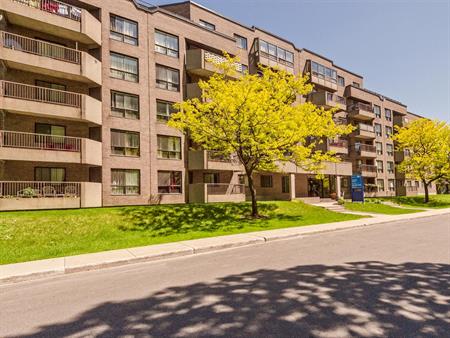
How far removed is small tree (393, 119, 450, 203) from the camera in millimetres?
39156

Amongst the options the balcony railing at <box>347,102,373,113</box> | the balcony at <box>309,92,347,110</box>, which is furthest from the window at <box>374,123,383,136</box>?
the balcony at <box>309,92,347,110</box>

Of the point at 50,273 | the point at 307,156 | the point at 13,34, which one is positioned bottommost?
the point at 50,273

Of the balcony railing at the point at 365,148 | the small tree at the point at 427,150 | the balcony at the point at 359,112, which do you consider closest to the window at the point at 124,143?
the balcony at the point at 359,112

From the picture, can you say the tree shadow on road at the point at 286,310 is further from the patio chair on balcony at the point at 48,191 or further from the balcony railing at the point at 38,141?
the balcony railing at the point at 38,141

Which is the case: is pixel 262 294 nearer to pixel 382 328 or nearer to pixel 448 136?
pixel 382 328

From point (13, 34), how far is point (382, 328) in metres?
23.1

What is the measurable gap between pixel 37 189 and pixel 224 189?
14310 mm

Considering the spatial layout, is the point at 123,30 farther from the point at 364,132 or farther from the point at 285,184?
the point at 364,132

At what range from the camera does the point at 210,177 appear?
2850 centimetres

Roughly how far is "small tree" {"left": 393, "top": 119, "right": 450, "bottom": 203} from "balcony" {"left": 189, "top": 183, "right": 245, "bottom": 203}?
25903 millimetres

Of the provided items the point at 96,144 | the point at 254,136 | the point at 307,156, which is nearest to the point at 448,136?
the point at 307,156

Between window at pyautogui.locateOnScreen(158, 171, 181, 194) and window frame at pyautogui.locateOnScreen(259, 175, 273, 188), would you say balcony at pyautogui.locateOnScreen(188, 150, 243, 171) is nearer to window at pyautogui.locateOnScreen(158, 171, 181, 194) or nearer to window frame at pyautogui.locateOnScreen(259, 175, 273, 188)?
window at pyautogui.locateOnScreen(158, 171, 181, 194)

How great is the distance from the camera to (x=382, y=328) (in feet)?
14.4

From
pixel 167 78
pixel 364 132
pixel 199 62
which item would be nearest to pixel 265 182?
pixel 199 62
